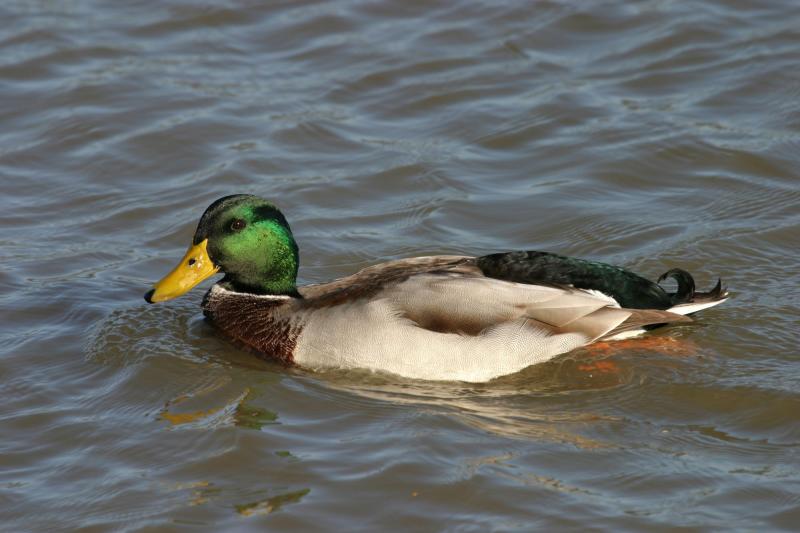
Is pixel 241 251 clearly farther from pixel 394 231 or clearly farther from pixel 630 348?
pixel 630 348

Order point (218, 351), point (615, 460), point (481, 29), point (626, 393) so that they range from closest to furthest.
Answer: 1. point (615, 460)
2. point (626, 393)
3. point (218, 351)
4. point (481, 29)

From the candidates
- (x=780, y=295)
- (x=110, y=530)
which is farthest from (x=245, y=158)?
(x=110, y=530)

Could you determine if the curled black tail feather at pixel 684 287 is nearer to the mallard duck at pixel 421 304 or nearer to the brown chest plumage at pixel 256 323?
the mallard duck at pixel 421 304

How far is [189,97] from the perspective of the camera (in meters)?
11.9

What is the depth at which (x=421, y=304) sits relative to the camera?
752 cm

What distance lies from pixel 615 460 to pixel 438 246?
3.33m

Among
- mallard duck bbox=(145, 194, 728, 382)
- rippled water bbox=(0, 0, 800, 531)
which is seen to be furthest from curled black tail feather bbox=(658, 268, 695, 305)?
rippled water bbox=(0, 0, 800, 531)

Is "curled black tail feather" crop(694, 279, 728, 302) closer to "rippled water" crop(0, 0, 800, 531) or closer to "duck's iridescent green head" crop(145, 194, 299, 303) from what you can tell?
"rippled water" crop(0, 0, 800, 531)

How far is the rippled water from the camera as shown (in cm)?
635

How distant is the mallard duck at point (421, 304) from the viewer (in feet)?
24.7

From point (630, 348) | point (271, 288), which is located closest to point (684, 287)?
point (630, 348)

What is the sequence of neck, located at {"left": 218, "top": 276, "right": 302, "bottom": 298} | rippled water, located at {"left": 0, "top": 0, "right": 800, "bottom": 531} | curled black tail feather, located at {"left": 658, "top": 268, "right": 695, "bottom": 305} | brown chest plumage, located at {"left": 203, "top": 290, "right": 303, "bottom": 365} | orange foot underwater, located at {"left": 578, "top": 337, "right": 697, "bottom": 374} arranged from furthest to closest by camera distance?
neck, located at {"left": 218, "top": 276, "right": 302, "bottom": 298} → curled black tail feather, located at {"left": 658, "top": 268, "right": 695, "bottom": 305} → brown chest plumage, located at {"left": 203, "top": 290, "right": 303, "bottom": 365} → orange foot underwater, located at {"left": 578, "top": 337, "right": 697, "bottom": 374} → rippled water, located at {"left": 0, "top": 0, "right": 800, "bottom": 531}

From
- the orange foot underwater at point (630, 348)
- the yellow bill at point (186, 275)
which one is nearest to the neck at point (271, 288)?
the yellow bill at point (186, 275)

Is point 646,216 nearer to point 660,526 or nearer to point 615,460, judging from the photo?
point 615,460
